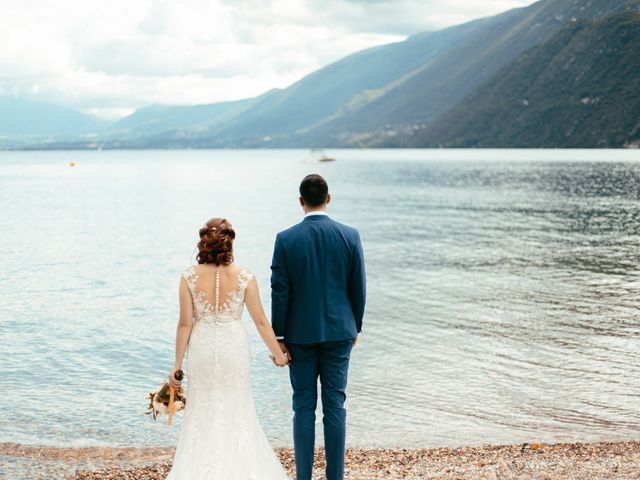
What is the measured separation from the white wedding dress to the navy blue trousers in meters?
0.46

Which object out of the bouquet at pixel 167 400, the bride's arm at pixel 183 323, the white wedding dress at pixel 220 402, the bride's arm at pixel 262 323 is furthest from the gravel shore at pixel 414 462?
the bride's arm at pixel 183 323

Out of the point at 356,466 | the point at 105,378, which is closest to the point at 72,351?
the point at 105,378

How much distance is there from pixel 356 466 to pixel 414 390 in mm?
5888

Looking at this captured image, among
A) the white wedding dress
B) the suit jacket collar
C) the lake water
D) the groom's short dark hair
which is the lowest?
the lake water

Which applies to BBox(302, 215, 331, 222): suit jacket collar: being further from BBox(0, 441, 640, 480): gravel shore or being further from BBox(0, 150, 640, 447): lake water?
BBox(0, 150, 640, 447): lake water

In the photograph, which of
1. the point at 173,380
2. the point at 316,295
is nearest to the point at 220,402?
the point at 173,380

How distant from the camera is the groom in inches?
290

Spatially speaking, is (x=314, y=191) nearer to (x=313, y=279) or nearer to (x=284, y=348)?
(x=313, y=279)

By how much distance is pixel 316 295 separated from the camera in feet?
24.3

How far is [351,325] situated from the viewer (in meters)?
7.53

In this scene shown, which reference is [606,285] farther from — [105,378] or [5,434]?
[5,434]

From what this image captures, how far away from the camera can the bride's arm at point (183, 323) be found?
7.26 metres

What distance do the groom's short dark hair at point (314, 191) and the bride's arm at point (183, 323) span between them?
1449 mm

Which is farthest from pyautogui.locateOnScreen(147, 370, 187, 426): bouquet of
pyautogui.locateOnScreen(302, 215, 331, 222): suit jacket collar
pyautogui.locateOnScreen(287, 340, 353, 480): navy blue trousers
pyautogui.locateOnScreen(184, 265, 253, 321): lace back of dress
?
pyautogui.locateOnScreen(302, 215, 331, 222): suit jacket collar
